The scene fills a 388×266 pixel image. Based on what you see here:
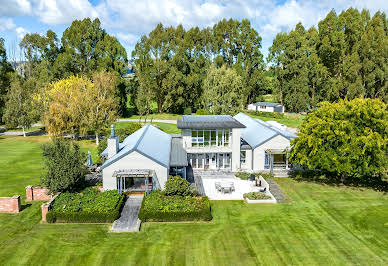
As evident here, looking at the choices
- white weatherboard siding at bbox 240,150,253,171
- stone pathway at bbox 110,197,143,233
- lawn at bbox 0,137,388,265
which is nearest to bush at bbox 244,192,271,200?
lawn at bbox 0,137,388,265

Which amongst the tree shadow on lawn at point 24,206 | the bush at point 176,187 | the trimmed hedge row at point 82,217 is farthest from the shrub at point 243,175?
the tree shadow on lawn at point 24,206

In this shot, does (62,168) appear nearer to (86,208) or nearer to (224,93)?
(86,208)

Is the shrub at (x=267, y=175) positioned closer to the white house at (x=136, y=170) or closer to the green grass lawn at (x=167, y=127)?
the white house at (x=136, y=170)

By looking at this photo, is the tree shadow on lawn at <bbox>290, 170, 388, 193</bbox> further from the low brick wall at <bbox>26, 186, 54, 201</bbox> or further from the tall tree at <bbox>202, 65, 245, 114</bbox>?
the tall tree at <bbox>202, 65, 245, 114</bbox>

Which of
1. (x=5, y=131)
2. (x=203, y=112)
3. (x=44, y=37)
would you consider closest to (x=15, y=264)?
(x=203, y=112)

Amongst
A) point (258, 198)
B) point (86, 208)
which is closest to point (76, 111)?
point (86, 208)

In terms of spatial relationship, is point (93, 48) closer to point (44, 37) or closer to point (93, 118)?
point (44, 37)
